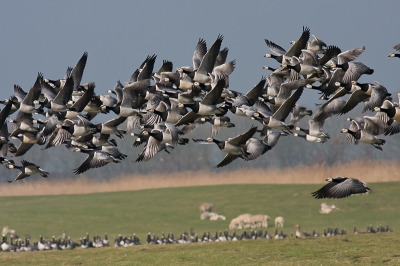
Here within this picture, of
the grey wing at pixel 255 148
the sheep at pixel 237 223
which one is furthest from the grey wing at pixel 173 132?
the sheep at pixel 237 223

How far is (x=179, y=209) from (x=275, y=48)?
3636cm

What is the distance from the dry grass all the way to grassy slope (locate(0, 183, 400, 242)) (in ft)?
7.71

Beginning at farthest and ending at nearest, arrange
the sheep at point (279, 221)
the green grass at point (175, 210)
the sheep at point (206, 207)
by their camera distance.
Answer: the sheep at point (206, 207), the green grass at point (175, 210), the sheep at point (279, 221)

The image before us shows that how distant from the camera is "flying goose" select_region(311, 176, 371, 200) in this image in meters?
18.3

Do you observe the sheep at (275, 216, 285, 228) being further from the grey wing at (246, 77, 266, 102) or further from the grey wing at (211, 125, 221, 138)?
the grey wing at (246, 77, 266, 102)

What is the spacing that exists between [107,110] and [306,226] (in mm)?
28016

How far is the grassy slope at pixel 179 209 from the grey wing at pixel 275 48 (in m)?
22.8

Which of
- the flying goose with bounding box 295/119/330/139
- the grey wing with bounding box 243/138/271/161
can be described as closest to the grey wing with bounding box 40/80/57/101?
the grey wing with bounding box 243/138/271/161

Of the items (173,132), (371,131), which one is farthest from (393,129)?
(173,132)

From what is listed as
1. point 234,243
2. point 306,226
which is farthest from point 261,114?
point 306,226

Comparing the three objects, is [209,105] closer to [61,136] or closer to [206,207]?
[61,136]

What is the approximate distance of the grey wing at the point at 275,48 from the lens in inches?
965

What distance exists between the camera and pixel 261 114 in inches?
846

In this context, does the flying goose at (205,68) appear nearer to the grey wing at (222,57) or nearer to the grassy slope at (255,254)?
the grey wing at (222,57)
